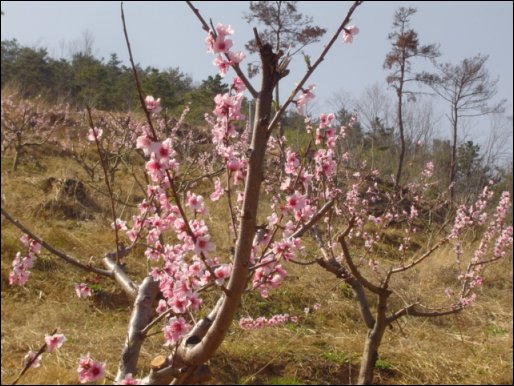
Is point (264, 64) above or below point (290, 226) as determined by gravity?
above

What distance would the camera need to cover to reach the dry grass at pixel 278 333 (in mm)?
4215

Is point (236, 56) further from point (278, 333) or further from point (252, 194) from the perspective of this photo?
point (278, 333)

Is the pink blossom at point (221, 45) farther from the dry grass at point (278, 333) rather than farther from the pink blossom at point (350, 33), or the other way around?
the dry grass at point (278, 333)

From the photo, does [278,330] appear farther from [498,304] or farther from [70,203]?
[70,203]

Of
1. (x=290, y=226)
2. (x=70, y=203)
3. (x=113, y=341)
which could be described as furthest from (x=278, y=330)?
(x=70, y=203)

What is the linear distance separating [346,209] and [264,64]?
624 centimetres

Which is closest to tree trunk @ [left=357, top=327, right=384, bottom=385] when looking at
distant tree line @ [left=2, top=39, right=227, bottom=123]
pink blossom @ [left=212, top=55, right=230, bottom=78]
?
pink blossom @ [left=212, top=55, right=230, bottom=78]

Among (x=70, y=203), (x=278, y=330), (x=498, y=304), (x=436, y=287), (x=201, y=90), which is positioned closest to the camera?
(x=278, y=330)

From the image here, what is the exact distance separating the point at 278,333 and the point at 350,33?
3808 mm

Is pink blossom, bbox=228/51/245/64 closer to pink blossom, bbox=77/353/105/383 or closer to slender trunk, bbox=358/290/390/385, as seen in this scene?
pink blossom, bbox=77/353/105/383

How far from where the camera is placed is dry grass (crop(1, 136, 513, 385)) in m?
4.21

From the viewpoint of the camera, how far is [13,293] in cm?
560

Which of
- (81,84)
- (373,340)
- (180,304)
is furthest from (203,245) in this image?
(81,84)

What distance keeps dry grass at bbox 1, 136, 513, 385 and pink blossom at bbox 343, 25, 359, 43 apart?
112 inches
